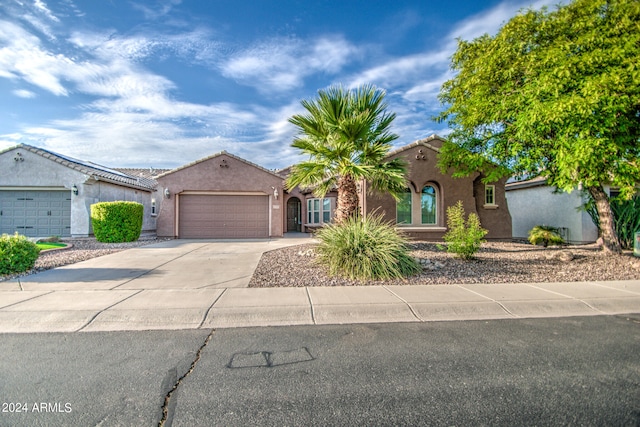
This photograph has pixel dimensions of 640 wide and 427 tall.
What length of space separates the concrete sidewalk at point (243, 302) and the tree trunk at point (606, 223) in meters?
3.82

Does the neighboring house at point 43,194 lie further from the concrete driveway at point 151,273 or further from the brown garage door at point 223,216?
the concrete driveway at point 151,273

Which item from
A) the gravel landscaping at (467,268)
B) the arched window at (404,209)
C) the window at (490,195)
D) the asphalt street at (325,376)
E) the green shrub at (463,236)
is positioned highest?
the window at (490,195)

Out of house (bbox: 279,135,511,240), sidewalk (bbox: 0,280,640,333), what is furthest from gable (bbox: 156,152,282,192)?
sidewalk (bbox: 0,280,640,333)

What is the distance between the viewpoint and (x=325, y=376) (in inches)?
127

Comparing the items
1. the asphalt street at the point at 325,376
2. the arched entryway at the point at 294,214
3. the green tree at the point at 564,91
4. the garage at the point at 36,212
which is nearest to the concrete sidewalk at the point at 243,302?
the asphalt street at the point at 325,376

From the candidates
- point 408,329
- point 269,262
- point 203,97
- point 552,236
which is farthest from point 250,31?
point 552,236

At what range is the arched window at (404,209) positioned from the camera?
14.6 m

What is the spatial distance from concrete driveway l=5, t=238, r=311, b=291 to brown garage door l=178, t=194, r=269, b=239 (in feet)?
20.1

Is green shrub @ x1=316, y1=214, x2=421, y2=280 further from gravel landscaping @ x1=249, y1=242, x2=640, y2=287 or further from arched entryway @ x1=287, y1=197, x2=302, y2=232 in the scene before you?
arched entryway @ x1=287, y1=197, x2=302, y2=232

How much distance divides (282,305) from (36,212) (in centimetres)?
1636

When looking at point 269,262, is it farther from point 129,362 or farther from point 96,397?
point 96,397

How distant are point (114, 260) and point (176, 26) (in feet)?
23.7

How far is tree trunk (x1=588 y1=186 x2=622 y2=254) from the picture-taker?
10547 millimetres

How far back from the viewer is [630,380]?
3.21m
